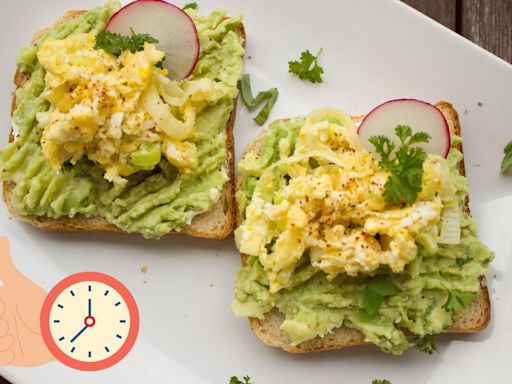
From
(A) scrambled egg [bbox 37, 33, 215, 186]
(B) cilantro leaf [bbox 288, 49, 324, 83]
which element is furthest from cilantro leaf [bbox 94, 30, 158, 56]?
(B) cilantro leaf [bbox 288, 49, 324, 83]

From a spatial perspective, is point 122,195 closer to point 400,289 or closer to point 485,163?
point 400,289

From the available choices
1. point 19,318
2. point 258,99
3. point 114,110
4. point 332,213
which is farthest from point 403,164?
point 19,318

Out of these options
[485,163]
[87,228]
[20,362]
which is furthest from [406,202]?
[20,362]

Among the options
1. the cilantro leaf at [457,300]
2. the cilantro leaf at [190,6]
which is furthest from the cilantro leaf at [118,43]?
the cilantro leaf at [457,300]

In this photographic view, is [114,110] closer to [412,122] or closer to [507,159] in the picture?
[412,122]

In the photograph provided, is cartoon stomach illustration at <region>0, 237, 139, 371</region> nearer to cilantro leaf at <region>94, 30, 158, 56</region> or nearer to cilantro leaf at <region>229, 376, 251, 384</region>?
cilantro leaf at <region>229, 376, 251, 384</region>

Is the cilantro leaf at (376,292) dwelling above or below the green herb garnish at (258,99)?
below

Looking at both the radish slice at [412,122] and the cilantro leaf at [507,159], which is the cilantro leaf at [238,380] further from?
the cilantro leaf at [507,159]
